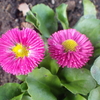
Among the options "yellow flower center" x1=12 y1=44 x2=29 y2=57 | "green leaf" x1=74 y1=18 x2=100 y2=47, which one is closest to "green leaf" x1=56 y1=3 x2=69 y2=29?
"green leaf" x1=74 y1=18 x2=100 y2=47

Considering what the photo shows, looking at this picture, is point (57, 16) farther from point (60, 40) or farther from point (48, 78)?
point (48, 78)

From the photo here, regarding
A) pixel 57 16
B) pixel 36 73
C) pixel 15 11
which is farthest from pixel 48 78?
pixel 15 11

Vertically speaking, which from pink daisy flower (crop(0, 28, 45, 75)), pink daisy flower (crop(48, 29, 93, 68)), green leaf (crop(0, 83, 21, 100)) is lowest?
green leaf (crop(0, 83, 21, 100))

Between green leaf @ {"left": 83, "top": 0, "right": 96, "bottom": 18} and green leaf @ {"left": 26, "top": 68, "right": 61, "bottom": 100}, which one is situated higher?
green leaf @ {"left": 83, "top": 0, "right": 96, "bottom": 18}

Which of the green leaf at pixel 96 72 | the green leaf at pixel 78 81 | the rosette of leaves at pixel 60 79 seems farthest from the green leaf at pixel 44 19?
the green leaf at pixel 96 72

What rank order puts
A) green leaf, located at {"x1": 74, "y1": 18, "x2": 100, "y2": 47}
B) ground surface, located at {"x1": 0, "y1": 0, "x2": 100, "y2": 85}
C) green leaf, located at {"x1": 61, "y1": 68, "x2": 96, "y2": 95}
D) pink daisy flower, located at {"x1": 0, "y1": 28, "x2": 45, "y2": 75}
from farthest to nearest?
1. ground surface, located at {"x1": 0, "y1": 0, "x2": 100, "y2": 85}
2. green leaf, located at {"x1": 74, "y1": 18, "x2": 100, "y2": 47}
3. green leaf, located at {"x1": 61, "y1": 68, "x2": 96, "y2": 95}
4. pink daisy flower, located at {"x1": 0, "y1": 28, "x2": 45, "y2": 75}

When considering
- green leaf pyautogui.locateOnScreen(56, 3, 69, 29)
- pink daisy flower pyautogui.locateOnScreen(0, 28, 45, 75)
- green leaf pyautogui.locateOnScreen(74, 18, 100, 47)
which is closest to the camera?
pink daisy flower pyautogui.locateOnScreen(0, 28, 45, 75)

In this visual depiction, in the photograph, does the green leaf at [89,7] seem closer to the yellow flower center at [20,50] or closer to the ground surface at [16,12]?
the ground surface at [16,12]

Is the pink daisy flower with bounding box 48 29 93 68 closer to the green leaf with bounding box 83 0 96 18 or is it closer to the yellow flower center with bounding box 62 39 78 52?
the yellow flower center with bounding box 62 39 78 52
